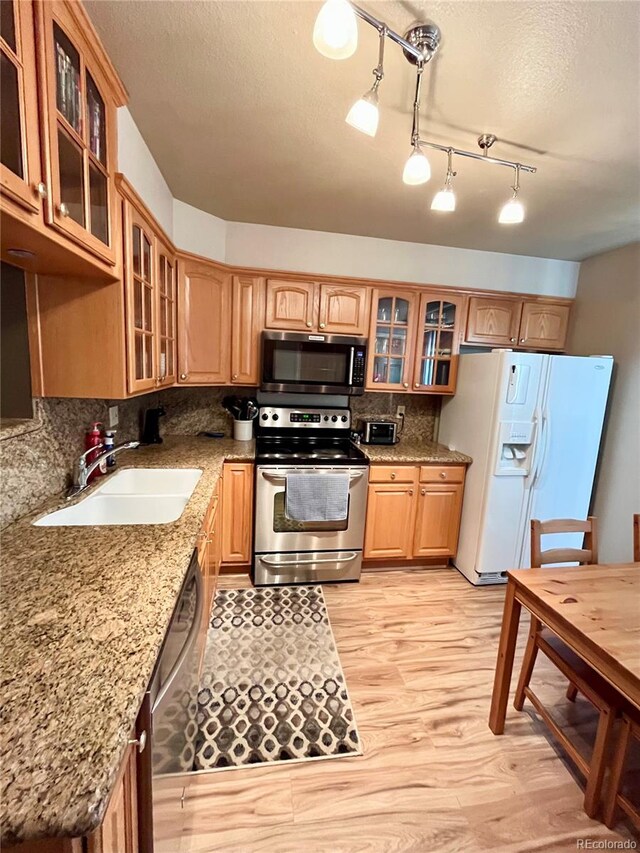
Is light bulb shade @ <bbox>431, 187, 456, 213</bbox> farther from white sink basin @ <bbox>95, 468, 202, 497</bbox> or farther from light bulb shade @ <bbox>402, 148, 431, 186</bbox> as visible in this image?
white sink basin @ <bbox>95, 468, 202, 497</bbox>

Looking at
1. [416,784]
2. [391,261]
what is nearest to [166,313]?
[391,261]

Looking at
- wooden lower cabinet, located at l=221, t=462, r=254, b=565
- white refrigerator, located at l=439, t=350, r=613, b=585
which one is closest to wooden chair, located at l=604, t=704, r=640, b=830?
white refrigerator, located at l=439, t=350, r=613, b=585

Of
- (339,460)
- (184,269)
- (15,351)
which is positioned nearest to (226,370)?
(184,269)

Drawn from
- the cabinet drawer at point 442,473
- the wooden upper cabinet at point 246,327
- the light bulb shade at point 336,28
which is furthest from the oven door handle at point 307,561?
the light bulb shade at point 336,28

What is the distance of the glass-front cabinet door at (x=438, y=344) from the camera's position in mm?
2898

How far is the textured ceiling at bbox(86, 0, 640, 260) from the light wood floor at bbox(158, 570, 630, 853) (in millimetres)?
2258

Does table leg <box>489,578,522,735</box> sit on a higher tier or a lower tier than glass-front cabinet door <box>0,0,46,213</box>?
lower

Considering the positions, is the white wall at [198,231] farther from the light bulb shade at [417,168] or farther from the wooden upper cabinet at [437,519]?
the wooden upper cabinet at [437,519]

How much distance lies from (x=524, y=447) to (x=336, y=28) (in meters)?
2.49

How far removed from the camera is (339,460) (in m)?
2.54

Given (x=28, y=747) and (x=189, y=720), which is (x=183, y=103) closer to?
(x=28, y=747)

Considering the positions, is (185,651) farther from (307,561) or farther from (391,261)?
(391,261)

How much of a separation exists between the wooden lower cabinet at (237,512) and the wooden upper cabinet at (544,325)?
2.50m

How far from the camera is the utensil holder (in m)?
2.85
